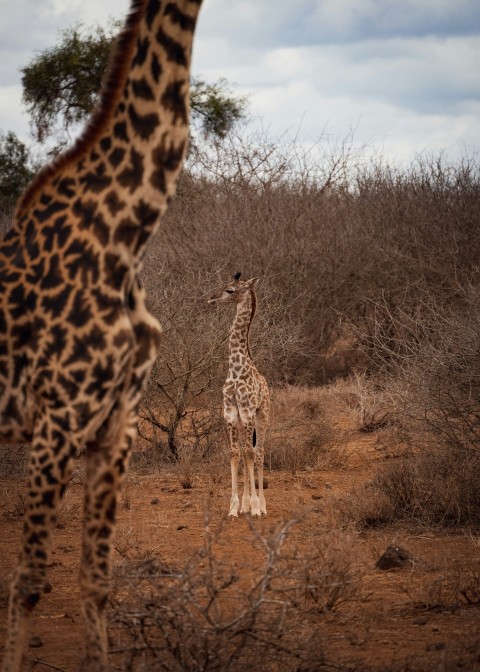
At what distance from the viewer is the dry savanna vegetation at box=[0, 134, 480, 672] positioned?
4.23 meters

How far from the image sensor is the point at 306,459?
1059 centimetres

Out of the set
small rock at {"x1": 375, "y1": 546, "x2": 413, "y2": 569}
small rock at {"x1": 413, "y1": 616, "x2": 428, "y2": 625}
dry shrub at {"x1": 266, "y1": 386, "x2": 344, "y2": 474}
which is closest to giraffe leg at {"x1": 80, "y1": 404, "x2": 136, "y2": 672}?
small rock at {"x1": 413, "y1": 616, "x2": 428, "y2": 625}

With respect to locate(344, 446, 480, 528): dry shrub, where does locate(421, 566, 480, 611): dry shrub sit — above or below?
below

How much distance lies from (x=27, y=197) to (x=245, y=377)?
4.68 meters

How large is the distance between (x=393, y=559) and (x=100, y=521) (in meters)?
2.65

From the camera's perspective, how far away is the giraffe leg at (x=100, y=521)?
404cm

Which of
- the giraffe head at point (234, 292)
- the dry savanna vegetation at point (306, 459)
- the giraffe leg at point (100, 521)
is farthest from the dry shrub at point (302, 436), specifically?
the giraffe leg at point (100, 521)

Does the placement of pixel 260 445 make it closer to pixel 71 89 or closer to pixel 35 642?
pixel 35 642

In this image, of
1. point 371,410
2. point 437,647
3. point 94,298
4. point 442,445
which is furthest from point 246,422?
point 94,298

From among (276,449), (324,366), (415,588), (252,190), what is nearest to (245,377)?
(276,449)

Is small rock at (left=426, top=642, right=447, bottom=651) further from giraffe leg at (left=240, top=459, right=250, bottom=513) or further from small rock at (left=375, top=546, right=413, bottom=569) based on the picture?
giraffe leg at (left=240, top=459, right=250, bottom=513)

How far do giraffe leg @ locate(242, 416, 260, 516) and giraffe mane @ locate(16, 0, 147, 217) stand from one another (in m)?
4.64

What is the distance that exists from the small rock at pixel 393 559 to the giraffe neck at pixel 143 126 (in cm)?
312

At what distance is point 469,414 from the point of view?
27.1 ft
